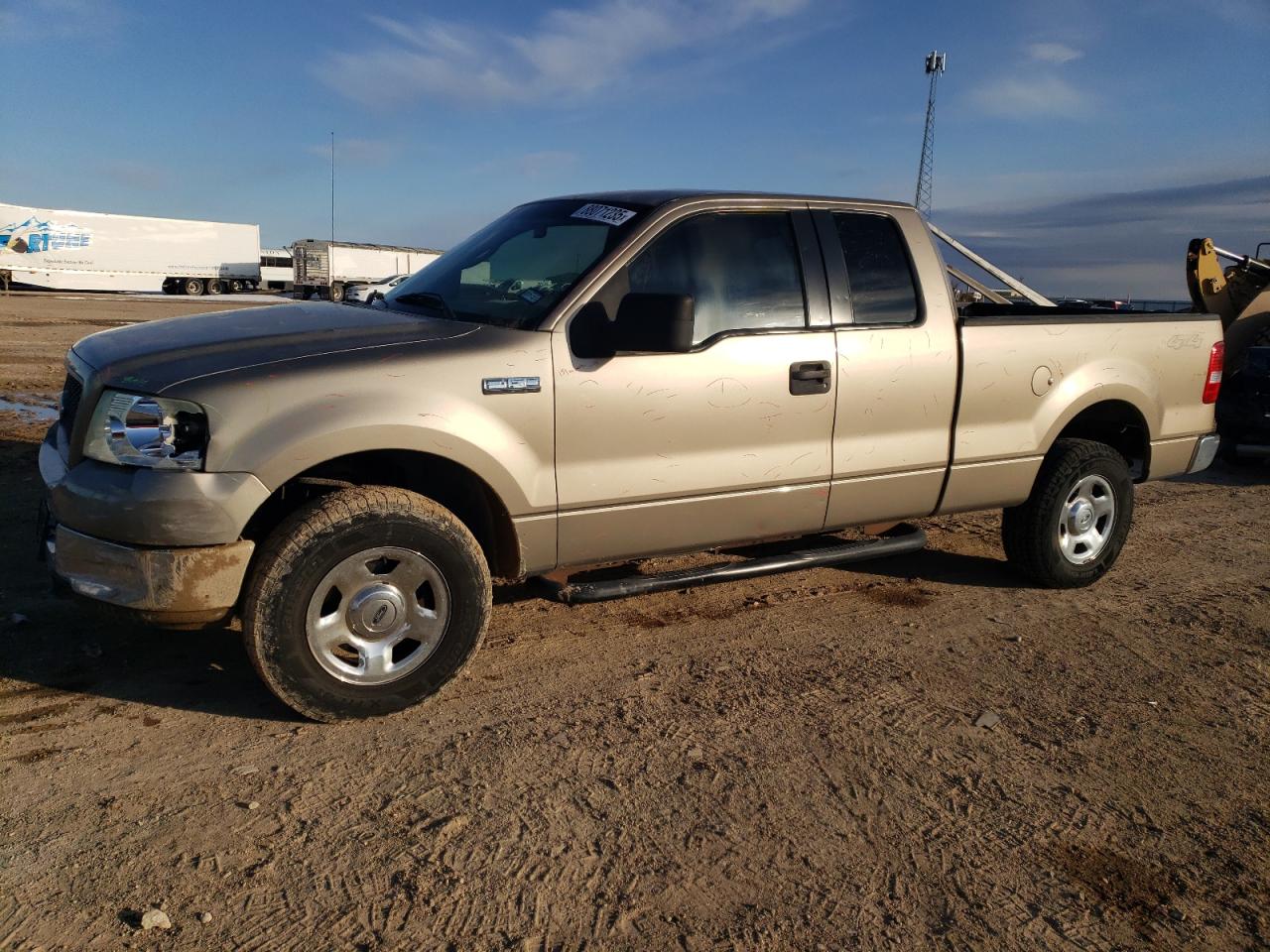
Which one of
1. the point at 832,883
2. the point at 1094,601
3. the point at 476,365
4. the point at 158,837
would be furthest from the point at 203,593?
the point at 1094,601

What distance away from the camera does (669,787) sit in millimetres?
3133

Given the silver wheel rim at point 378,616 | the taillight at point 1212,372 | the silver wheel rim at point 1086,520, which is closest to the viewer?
the silver wheel rim at point 378,616

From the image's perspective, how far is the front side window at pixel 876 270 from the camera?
14.8 feet

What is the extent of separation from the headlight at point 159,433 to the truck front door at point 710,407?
4.16 feet

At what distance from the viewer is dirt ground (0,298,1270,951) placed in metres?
2.49

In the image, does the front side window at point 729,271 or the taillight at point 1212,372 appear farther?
the taillight at point 1212,372

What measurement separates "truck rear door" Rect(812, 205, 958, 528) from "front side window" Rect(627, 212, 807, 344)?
243 millimetres

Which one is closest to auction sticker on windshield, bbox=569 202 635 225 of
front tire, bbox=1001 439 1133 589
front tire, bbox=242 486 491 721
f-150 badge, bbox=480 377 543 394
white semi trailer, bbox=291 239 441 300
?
f-150 badge, bbox=480 377 543 394

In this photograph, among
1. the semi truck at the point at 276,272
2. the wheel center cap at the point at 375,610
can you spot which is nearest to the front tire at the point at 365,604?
the wheel center cap at the point at 375,610

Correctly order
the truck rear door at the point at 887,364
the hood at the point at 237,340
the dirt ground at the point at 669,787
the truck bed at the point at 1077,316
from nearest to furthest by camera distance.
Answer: the dirt ground at the point at 669,787, the hood at the point at 237,340, the truck rear door at the point at 887,364, the truck bed at the point at 1077,316

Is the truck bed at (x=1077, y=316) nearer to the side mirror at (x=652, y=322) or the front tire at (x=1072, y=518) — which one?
the front tire at (x=1072, y=518)

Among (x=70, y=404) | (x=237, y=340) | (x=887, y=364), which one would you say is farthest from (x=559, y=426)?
(x=70, y=404)

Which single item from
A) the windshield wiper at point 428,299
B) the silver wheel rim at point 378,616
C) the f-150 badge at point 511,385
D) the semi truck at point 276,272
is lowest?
the silver wheel rim at point 378,616

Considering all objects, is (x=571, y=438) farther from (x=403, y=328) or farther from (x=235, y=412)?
(x=235, y=412)
